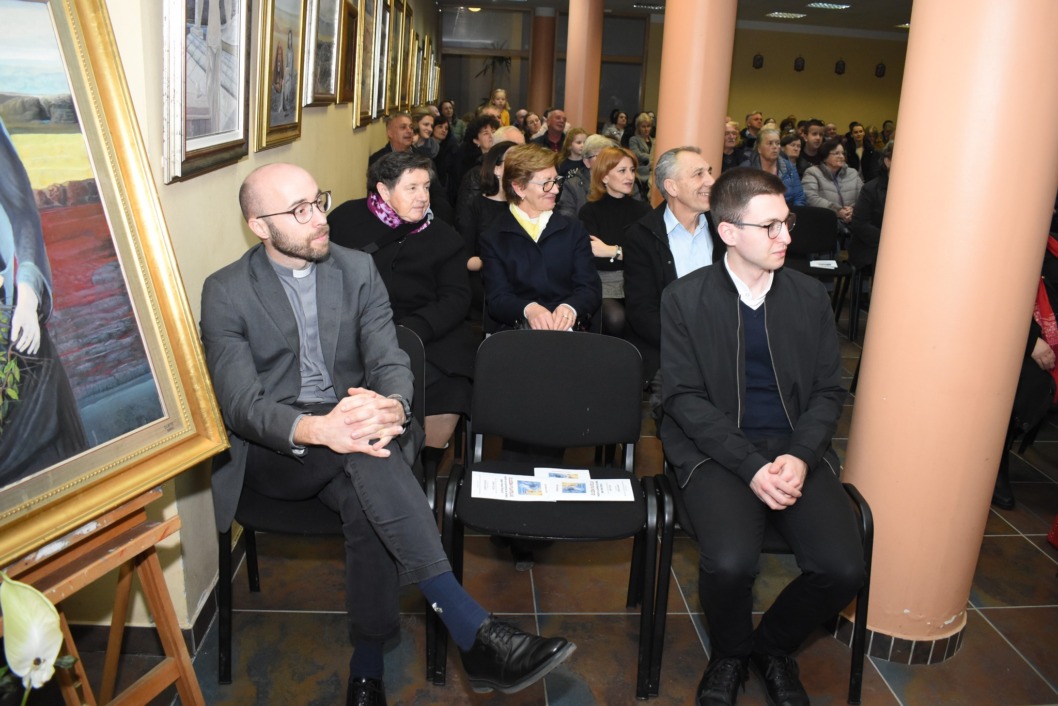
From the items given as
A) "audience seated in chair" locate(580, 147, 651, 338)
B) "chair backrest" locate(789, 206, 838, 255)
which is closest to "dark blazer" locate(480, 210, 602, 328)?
"audience seated in chair" locate(580, 147, 651, 338)

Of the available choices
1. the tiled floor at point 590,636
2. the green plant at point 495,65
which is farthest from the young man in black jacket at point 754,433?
the green plant at point 495,65

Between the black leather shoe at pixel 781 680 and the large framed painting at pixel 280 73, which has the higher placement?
the large framed painting at pixel 280 73

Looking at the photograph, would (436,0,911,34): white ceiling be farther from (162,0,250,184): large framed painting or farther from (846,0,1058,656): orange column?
(162,0,250,184): large framed painting

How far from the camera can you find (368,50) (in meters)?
6.62

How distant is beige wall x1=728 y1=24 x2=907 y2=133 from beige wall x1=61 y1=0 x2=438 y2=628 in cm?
1735

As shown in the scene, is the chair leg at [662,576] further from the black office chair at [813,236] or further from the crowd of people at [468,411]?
the black office chair at [813,236]

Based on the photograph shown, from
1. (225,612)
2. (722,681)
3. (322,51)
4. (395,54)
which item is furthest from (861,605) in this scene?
(395,54)

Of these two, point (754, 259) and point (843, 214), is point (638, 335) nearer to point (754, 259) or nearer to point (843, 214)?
point (754, 259)

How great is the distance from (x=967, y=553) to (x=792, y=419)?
27.4 inches

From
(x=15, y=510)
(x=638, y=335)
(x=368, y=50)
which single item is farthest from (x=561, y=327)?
(x=368, y=50)

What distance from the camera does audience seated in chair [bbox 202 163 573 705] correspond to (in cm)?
233

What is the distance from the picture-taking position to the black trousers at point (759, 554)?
2441mm

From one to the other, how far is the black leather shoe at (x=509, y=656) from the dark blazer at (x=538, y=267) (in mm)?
1826

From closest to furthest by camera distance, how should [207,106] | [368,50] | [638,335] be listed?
→ [207,106]
[638,335]
[368,50]
